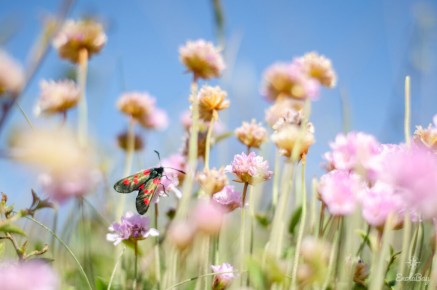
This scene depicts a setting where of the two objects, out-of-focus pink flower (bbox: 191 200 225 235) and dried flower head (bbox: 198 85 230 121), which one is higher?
dried flower head (bbox: 198 85 230 121)

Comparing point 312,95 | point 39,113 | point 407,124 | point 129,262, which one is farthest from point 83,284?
point 407,124

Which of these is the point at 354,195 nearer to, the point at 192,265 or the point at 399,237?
the point at 192,265

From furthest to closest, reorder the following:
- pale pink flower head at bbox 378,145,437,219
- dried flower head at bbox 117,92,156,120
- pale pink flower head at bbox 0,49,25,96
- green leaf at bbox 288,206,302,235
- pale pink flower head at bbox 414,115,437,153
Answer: dried flower head at bbox 117,92,156,120 < green leaf at bbox 288,206,302,235 < pale pink flower head at bbox 414,115,437,153 < pale pink flower head at bbox 378,145,437,219 < pale pink flower head at bbox 0,49,25,96

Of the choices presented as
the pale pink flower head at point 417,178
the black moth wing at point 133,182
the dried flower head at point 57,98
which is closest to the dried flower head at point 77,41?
the dried flower head at point 57,98

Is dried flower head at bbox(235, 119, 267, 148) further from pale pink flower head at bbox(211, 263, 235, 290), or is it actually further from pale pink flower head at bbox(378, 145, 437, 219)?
pale pink flower head at bbox(378, 145, 437, 219)

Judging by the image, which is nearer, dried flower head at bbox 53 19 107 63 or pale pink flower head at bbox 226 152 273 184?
pale pink flower head at bbox 226 152 273 184

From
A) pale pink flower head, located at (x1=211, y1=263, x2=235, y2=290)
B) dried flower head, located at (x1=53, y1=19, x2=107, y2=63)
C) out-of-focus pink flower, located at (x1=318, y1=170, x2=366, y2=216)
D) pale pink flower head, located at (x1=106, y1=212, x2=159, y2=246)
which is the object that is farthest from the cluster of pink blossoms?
dried flower head, located at (x1=53, y1=19, x2=107, y2=63)

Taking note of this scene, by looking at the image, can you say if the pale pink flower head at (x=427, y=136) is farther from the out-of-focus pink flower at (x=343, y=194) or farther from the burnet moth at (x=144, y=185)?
the burnet moth at (x=144, y=185)
